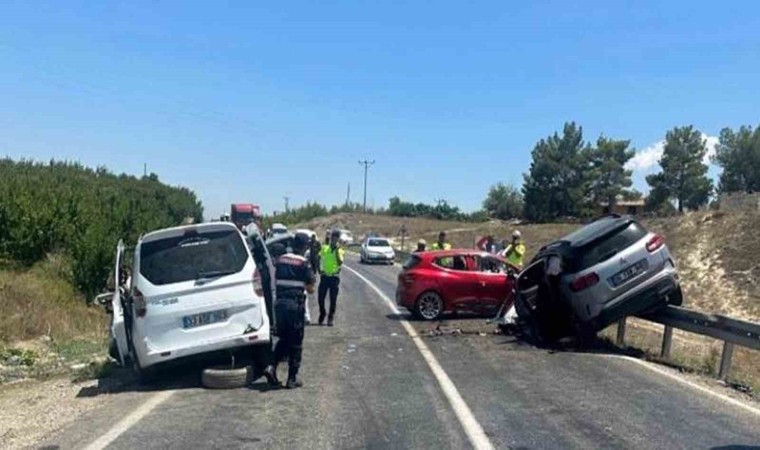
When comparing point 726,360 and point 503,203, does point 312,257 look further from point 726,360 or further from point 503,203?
point 503,203

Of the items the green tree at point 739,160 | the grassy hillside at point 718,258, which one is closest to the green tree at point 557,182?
the green tree at point 739,160

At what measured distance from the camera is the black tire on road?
9172 mm

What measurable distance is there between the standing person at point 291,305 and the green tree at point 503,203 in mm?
101685

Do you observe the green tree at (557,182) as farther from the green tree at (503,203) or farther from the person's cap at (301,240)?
the person's cap at (301,240)

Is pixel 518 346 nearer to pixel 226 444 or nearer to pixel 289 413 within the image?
pixel 289 413

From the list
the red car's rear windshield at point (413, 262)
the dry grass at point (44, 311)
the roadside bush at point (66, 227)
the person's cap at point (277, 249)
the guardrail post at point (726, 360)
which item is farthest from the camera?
the roadside bush at point (66, 227)

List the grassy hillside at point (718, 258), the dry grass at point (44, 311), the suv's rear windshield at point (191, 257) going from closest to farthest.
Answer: the suv's rear windshield at point (191, 257) → the dry grass at point (44, 311) → the grassy hillside at point (718, 258)

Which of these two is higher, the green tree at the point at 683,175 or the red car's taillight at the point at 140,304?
the green tree at the point at 683,175

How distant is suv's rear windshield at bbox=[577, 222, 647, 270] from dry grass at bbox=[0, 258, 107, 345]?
30.0 feet

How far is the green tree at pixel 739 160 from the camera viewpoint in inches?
3681

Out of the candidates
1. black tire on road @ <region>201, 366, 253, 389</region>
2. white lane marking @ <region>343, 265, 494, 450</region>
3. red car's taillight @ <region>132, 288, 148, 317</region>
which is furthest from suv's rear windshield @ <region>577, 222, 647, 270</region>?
red car's taillight @ <region>132, 288, 148, 317</region>

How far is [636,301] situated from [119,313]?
761 centimetres

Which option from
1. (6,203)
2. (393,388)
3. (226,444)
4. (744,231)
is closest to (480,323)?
(393,388)

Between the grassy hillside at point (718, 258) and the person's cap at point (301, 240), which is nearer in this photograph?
the person's cap at point (301, 240)
